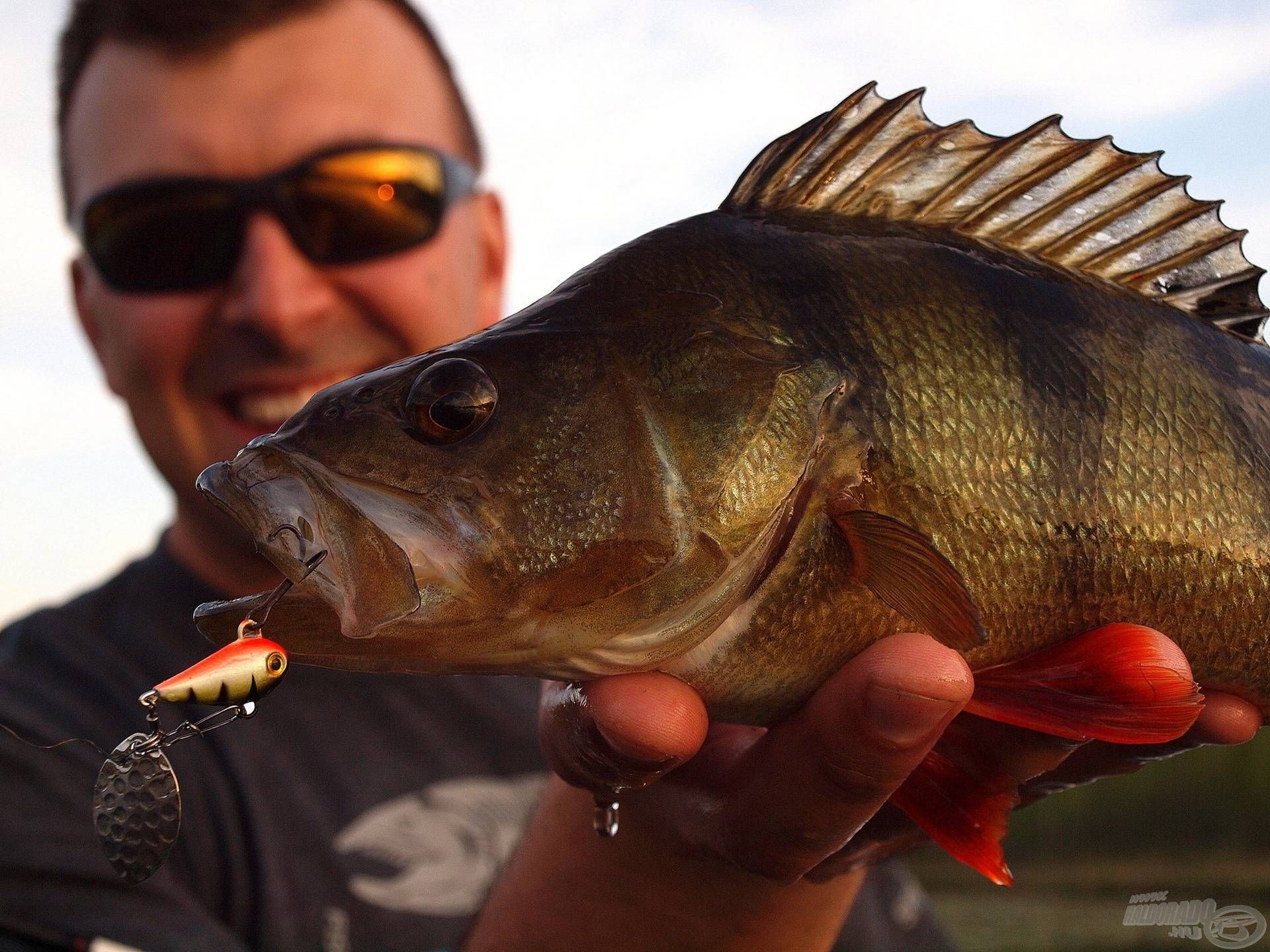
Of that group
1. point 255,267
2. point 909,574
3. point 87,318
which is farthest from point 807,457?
point 87,318

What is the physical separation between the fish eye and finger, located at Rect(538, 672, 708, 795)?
1.08 feet

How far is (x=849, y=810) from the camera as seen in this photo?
1291 mm

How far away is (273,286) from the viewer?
2.96 meters

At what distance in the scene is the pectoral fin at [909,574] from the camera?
4.00 feet

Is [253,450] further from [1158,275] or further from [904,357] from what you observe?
[1158,275]

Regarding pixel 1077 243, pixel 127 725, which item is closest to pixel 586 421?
pixel 1077 243

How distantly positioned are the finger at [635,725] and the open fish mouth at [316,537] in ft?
0.83

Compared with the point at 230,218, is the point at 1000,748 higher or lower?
lower

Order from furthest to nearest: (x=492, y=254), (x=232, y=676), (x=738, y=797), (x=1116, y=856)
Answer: (x=1116, y=856) → (x=492, y=254) → (x=738, y=797) → (x=232, y=676)

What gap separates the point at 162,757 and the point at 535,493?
492 millimetres

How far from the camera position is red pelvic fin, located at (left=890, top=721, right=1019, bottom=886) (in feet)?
4.56

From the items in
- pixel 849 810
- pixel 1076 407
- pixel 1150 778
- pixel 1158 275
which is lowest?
pixel 1150 778

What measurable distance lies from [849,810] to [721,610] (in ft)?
0.99

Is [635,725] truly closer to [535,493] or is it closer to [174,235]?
[535,493]
